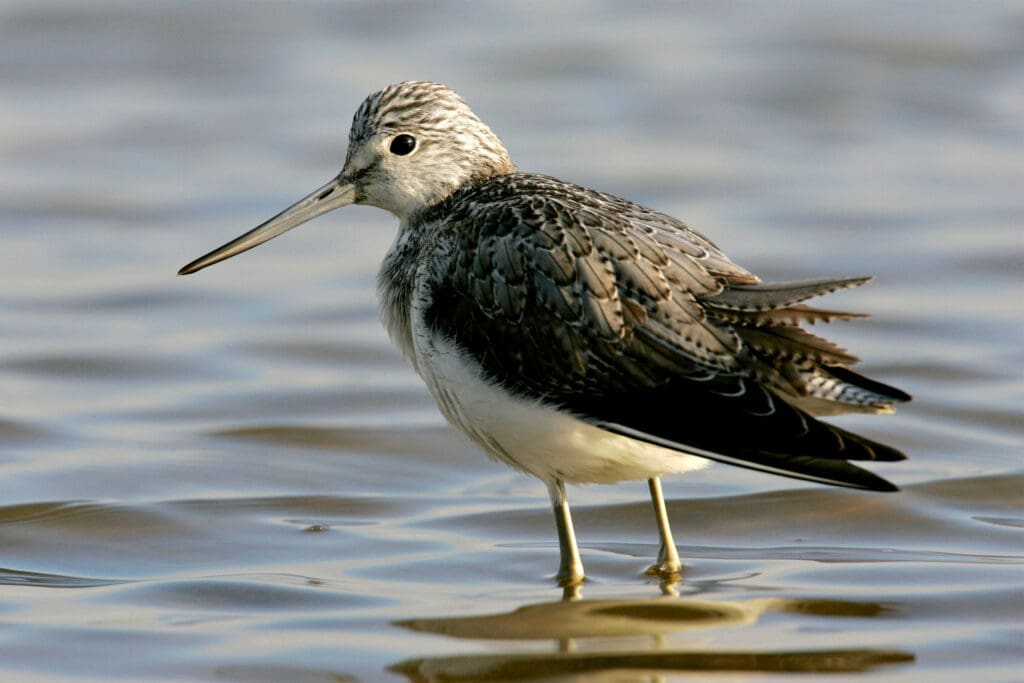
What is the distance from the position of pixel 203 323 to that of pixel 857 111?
21.8 feet

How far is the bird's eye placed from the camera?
800 cm

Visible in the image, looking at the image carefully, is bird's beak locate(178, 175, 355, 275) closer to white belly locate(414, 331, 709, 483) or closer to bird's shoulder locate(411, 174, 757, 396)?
bird's shoulder locate(411, 174, 757, 396)

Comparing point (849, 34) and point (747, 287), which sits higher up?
point (849, 34)

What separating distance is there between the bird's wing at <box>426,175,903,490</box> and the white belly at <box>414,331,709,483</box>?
0.23 ft

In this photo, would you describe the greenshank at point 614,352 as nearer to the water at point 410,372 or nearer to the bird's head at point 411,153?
the bird's head at point 411,153

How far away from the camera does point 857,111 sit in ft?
48.5

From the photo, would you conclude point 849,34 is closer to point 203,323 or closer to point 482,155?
point 203,323

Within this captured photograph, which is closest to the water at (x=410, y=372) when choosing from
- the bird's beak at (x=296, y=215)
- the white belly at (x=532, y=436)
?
the white belly at (x=532, y=436)

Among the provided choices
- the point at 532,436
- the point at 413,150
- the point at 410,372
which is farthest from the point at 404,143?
the point at 410,372

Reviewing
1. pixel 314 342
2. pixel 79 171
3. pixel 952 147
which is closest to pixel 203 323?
pixel 314 342

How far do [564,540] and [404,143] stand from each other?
210cm

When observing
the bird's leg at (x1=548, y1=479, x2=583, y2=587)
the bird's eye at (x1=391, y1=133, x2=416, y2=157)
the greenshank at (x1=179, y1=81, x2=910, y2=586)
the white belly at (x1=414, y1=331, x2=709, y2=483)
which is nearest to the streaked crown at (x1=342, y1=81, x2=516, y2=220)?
the bird's eye at (x1=391, y1=133, x2=416, y2=157)

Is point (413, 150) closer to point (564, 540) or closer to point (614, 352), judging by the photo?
point (614, 352)

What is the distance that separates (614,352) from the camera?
6.64 metres
